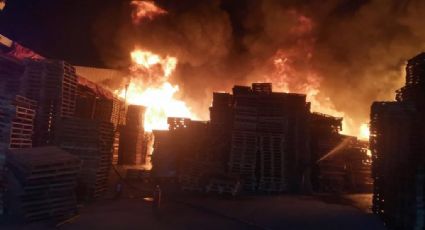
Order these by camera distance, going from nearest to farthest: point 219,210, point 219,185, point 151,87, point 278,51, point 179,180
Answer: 1. point 219,210
2. point 219,185
3. point 179,180
4. point 151,87
5. point 278,51

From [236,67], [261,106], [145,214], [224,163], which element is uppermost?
[236,67]

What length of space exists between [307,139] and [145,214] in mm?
10582

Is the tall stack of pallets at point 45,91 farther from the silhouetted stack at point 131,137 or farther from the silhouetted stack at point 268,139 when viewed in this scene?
the silhouetted stack at point 131,137

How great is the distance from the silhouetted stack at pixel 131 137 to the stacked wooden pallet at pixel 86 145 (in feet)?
32.0

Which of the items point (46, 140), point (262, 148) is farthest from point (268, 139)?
point (46, 140)

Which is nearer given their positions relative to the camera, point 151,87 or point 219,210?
point 219,210

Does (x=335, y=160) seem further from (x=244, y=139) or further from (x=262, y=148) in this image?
(x=244, y=139)

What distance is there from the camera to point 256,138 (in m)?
19.5

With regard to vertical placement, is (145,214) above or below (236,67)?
below

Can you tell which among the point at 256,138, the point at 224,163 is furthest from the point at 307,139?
the point at 224,163

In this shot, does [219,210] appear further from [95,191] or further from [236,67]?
[236,67]

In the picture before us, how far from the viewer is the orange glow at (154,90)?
32844 mm

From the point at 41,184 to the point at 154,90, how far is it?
78.2 ft

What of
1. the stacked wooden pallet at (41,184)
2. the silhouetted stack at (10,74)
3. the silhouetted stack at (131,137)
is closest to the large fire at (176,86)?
the silhouetted stack at (131,137)
